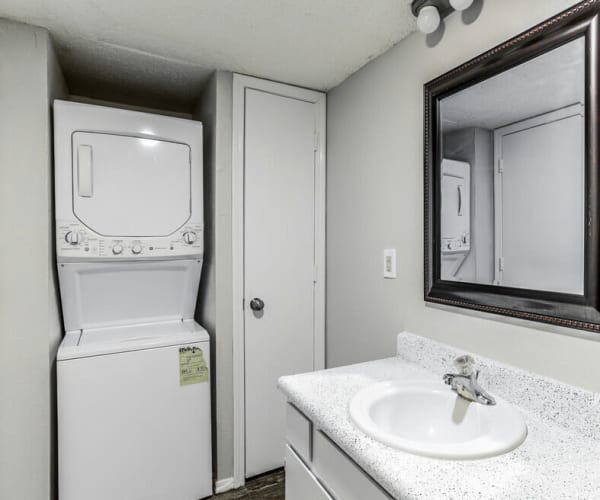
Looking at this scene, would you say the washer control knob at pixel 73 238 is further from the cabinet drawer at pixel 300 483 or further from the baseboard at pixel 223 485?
the baseboard at pixel 223 485

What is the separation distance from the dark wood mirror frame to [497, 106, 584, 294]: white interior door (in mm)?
25

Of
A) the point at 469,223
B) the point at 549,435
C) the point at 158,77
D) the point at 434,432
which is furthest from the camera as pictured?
the point at 158,77

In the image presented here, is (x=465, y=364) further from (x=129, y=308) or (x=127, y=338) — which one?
(x=129, y=308)

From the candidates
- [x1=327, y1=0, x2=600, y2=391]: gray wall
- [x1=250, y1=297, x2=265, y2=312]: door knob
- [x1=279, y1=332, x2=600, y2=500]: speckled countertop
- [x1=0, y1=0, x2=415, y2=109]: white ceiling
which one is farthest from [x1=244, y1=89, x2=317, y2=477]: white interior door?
[x1=279, y1=332, x2=600, y2=500]: speckled countertop

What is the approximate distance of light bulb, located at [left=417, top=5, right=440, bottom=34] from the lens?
1298 mm

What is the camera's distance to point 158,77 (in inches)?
77.9

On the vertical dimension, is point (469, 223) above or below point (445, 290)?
above

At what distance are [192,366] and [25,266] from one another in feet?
2.74

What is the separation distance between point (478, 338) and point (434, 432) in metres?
0.34

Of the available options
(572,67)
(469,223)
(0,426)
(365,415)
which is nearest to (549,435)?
(365,415)

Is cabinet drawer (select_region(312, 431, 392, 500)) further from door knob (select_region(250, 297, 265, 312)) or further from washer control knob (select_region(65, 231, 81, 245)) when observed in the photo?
washer control knob (select_region(65, 231, 81, 245))

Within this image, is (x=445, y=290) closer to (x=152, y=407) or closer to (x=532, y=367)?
(x=532, y=367)

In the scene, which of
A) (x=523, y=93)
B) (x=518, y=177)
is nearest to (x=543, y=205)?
(x=518, y=177)

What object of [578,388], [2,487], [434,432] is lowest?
[2,487]
